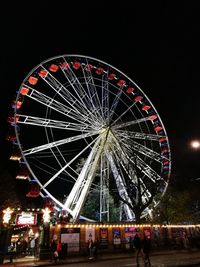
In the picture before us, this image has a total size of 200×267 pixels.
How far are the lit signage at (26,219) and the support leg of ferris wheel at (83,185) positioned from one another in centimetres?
260

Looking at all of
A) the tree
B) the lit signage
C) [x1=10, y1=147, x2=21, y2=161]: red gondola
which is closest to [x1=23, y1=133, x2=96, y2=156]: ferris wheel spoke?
[x1=10, y1=147, x2=21, y2=161]: red gondola

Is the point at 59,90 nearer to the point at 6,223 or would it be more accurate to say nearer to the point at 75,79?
the point at 75,79

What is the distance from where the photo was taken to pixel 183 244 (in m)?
24.3

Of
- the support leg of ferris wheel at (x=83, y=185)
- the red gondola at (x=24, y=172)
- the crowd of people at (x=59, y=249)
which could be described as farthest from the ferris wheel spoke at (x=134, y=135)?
the crowd of people at (x=59, y=249)

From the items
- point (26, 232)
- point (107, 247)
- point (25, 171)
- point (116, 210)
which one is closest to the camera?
point (25, 171)

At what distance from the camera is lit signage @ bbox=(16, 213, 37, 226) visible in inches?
736

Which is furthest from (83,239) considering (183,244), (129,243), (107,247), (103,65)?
(103,65)

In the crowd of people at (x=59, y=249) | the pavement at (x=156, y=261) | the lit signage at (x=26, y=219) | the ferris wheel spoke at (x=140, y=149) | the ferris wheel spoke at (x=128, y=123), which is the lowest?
the pavement at (x=156, y=261)

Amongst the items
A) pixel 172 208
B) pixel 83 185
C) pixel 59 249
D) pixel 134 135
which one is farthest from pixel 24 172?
pixel 172 208

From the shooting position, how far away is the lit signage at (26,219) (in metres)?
18.7

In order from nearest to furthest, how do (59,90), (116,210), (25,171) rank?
(25,171) < (59,90) < (116,210)

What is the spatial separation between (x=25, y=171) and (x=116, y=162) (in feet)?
27.5

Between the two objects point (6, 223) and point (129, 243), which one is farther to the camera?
point (129, 243)

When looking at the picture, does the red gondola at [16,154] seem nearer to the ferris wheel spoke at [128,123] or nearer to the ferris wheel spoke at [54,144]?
the ferris wheel spoke at [54,144]
